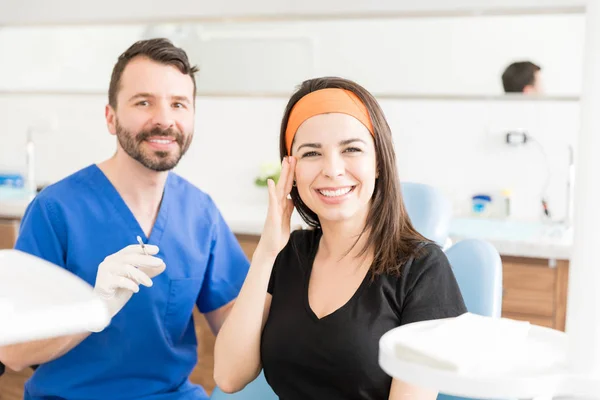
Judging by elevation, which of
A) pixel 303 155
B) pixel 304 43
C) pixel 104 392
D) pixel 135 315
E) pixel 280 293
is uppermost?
pixel 304 43

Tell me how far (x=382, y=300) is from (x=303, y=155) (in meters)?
0.28

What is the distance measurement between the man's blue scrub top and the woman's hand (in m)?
0.43

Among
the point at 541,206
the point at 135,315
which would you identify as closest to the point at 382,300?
the point at 135,315

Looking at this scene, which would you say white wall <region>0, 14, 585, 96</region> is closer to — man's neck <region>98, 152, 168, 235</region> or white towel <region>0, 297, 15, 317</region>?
man's neck <region>98, 152, 168, 235</region>

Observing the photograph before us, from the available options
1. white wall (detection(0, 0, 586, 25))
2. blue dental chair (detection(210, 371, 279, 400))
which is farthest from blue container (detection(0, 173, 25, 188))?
blue dental chair (detection(210, 371, 279, 400))

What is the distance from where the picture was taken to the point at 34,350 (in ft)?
4.94

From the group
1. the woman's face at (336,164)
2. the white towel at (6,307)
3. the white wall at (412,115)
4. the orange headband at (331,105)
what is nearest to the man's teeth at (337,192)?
the woman's face at (336,164)

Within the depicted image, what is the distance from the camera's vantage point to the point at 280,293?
4.61ft

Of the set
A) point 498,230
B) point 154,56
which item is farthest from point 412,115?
point 154,56

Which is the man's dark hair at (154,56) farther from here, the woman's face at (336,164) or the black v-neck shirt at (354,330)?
the black v-neck shirt at (354,330)

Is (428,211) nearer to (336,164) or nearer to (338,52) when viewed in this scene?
(336,164)

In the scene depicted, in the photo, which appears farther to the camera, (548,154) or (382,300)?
(548,154)

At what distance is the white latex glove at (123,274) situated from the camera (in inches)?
52.2

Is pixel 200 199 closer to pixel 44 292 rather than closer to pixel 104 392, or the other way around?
pixel 104 392
